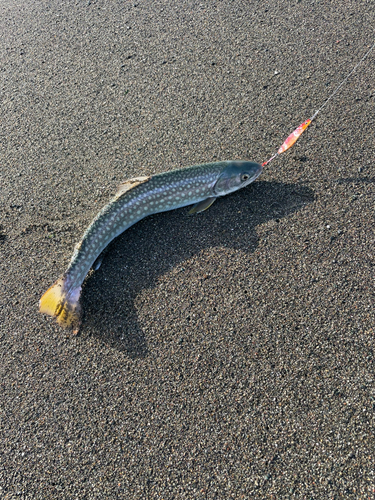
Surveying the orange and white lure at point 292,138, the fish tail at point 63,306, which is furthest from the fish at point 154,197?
the orange and white lure at point 292,138

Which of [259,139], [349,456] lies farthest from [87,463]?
[259,139]

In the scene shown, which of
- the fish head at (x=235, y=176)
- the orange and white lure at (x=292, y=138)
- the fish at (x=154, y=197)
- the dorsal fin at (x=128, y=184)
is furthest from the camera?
the orange and white lure at (x=292, y=138)

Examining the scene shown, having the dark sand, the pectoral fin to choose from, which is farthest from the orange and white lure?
the pectoral fin

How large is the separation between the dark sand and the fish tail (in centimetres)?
13

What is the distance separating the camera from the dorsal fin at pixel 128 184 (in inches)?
172

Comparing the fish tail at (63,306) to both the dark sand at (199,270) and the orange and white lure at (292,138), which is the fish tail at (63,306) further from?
the orange and white lure at (292,138)

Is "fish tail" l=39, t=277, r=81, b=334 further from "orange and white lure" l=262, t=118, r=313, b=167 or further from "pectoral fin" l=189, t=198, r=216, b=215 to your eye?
"orange and white lure" l=262, t=118, r=313, b=167

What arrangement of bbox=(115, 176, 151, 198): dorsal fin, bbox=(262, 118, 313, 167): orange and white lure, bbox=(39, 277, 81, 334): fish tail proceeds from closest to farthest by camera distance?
bbox=(39, 277, 81, 334): fish tail, bbox=(115, 176, 151, 198): dorsal fin, bbox=(262, 118, 313, 167): orange and white lure

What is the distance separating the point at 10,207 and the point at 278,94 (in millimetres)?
3987

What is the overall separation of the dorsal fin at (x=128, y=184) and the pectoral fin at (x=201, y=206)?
630 mm

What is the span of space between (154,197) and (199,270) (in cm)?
102

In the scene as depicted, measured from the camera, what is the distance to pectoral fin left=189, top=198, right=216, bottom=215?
14.8ft

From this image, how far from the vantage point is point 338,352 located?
336 cm

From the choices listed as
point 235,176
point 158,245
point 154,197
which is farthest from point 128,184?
point 235,176
